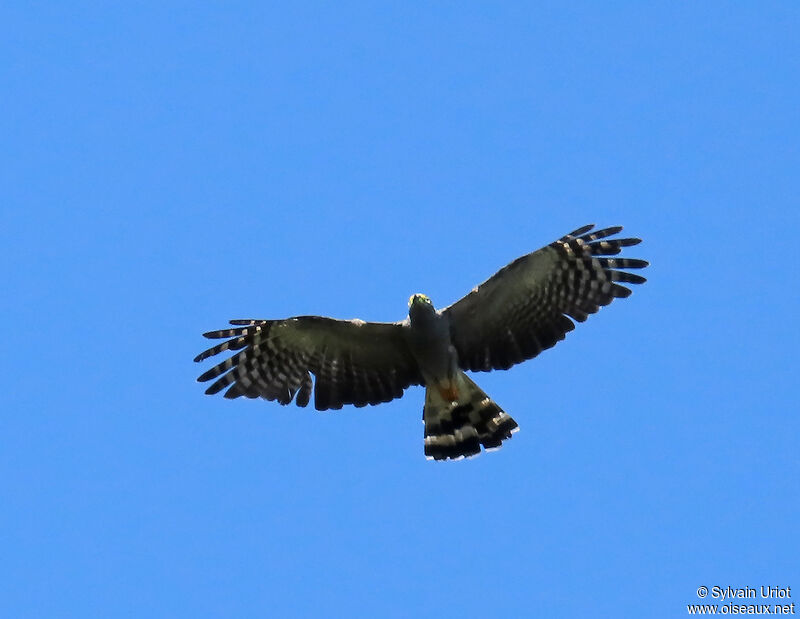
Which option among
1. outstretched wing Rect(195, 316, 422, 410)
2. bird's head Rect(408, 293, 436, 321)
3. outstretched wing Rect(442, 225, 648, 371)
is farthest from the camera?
outstretched wing Rect(195, 316, 422, 410)

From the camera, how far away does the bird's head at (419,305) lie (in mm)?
11717

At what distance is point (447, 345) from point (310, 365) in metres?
1.67

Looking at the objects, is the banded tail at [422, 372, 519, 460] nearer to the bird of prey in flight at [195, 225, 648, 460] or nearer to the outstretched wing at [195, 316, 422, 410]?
the bird of prey in flight at [195, 225, 648, 460]

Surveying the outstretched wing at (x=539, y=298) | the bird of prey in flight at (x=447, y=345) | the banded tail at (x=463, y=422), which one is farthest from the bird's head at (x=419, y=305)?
the banded tail at (x=463, y=422)

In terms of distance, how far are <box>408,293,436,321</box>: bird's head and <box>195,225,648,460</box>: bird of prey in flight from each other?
2.1 inches

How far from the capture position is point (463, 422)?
40.7 feet

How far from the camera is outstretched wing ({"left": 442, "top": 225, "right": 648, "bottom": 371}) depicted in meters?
12.0

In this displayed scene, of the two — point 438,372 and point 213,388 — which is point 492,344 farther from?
point 213,388

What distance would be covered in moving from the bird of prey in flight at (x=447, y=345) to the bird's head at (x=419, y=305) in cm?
5

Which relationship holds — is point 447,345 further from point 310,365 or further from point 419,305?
point 310,365

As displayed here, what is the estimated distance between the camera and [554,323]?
39.8 ft

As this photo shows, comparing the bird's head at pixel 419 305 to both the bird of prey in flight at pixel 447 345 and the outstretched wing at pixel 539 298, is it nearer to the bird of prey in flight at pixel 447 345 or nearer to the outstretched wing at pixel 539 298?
the bird of prey in flight at pixel 447 345

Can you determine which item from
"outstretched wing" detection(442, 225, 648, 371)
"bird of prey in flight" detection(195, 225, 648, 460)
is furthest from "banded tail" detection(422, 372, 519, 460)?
"outstretched wing" detection(442, 225, 648, 371)

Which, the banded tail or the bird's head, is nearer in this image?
the bird's head
